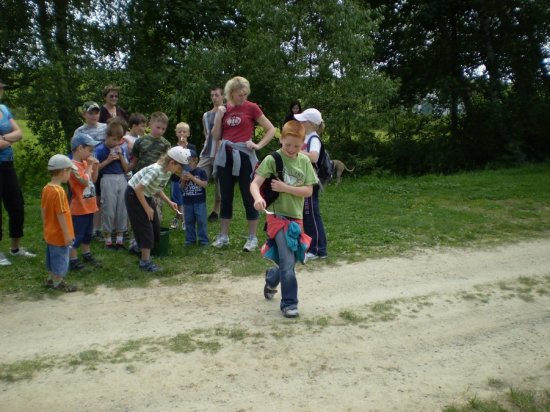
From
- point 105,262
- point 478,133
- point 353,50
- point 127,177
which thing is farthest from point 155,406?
point 478,133

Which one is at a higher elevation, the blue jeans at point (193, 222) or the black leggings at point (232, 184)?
the black leggings at point (232, 184)

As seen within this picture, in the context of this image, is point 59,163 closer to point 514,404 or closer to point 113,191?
point 113,191

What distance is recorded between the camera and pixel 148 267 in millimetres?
6074

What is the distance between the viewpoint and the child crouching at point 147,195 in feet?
19.5

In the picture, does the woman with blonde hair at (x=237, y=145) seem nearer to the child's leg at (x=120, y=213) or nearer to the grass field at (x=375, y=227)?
the grass field at (x=375, y=227)

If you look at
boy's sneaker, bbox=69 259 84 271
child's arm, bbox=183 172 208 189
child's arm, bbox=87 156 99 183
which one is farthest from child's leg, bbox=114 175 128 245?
boy's sneaker, bbox=69 259 84 271

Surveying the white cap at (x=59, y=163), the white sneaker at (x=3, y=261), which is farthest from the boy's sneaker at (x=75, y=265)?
the white cap at (x=59, y=163)

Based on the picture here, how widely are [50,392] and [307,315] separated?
2.25 meters

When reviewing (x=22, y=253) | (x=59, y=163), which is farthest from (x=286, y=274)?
(x=22, y=253)

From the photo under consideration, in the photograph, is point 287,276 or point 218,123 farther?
point 218,123

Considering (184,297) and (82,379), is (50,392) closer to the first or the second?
(82,379)

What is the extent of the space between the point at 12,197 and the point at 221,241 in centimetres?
251

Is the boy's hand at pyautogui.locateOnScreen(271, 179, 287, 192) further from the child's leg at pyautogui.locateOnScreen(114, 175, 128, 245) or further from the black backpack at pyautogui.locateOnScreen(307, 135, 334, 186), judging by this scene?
the child's leg at pyautogui.locateOnScreen(114, 175, 128, 245)

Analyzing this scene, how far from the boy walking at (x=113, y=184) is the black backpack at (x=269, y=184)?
2.61 m
